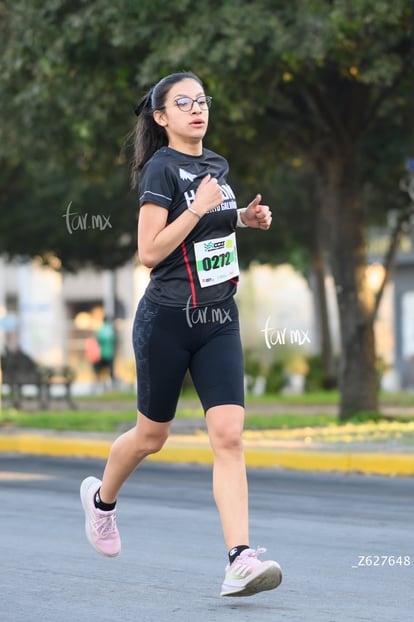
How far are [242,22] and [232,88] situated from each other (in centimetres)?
94

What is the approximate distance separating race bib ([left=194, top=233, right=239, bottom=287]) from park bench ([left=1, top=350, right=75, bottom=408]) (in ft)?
61.8

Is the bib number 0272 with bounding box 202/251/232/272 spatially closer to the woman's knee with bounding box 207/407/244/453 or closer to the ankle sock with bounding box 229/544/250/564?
the woman's knee with bounding box 207/407/244/453

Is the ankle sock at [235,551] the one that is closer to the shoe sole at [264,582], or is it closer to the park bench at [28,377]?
the shoe sole at [264,582]

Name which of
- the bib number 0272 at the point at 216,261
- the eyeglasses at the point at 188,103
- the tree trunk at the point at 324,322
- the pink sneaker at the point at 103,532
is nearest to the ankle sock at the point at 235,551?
the pink sneaker at the point at 103,532

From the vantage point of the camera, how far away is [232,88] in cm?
1445

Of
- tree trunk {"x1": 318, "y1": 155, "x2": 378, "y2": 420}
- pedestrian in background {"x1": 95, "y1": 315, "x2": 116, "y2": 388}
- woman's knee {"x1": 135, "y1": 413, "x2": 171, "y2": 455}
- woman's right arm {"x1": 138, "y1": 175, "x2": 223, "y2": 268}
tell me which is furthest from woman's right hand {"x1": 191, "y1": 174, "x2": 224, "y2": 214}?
pedestrian in background {"x1": 95, "y1": 315, "x2": 116, "y2": 388}

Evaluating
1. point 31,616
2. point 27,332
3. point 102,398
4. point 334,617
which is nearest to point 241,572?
point 334,617

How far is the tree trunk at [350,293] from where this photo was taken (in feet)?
54.5

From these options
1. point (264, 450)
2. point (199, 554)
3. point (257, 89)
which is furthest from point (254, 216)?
point (257, 89)

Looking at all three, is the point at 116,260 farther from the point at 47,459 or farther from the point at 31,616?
the point at 31,616

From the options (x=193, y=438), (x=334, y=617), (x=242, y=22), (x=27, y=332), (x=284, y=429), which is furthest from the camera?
(x=27, y=332)

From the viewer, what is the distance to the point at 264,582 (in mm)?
5082

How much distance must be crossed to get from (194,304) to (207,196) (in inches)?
15.8

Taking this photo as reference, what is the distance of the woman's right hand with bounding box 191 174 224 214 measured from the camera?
17.0ft
